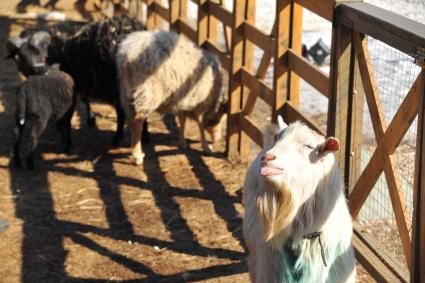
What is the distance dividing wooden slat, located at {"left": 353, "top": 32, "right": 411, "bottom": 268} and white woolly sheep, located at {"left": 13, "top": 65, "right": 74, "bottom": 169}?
4.09m

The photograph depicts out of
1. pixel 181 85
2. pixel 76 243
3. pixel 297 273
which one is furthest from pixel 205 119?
pixel 297 273

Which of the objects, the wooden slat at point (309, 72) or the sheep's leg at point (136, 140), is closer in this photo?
the wooden slat at point (309, 72)

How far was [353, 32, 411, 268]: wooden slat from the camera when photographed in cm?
446

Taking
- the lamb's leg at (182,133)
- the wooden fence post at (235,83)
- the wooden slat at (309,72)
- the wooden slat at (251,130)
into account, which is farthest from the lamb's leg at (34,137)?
the wooden slat at (309,72)

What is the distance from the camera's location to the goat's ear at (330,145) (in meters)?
Result: 3.64

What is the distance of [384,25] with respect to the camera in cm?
438

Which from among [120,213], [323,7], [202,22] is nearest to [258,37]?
[202,22]

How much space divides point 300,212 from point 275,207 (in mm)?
160

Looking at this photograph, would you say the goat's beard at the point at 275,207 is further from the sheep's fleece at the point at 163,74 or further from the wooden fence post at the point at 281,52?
the sheep's fleece at the point at 163,74

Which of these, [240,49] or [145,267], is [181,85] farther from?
[145,267]

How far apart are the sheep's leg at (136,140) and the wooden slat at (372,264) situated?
342 cm

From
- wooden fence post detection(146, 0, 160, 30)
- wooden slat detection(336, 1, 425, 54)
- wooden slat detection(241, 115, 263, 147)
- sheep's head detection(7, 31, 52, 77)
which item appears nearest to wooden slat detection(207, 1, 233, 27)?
wooden slat detection(241, 115, 263, 147)

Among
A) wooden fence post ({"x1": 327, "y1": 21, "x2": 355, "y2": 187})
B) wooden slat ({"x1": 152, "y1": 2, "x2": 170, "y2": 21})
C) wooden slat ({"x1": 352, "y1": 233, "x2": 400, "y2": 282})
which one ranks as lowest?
wooden slat ({"x1": 152, "y1": 2, "x2": 170, "y2": 21})

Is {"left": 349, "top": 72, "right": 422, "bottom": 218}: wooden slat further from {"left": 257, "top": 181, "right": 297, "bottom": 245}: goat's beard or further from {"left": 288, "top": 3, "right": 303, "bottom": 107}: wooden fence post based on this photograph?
{"left": 288, "top": 3, "right": 303, "bottom": 107}: wooden fence post
